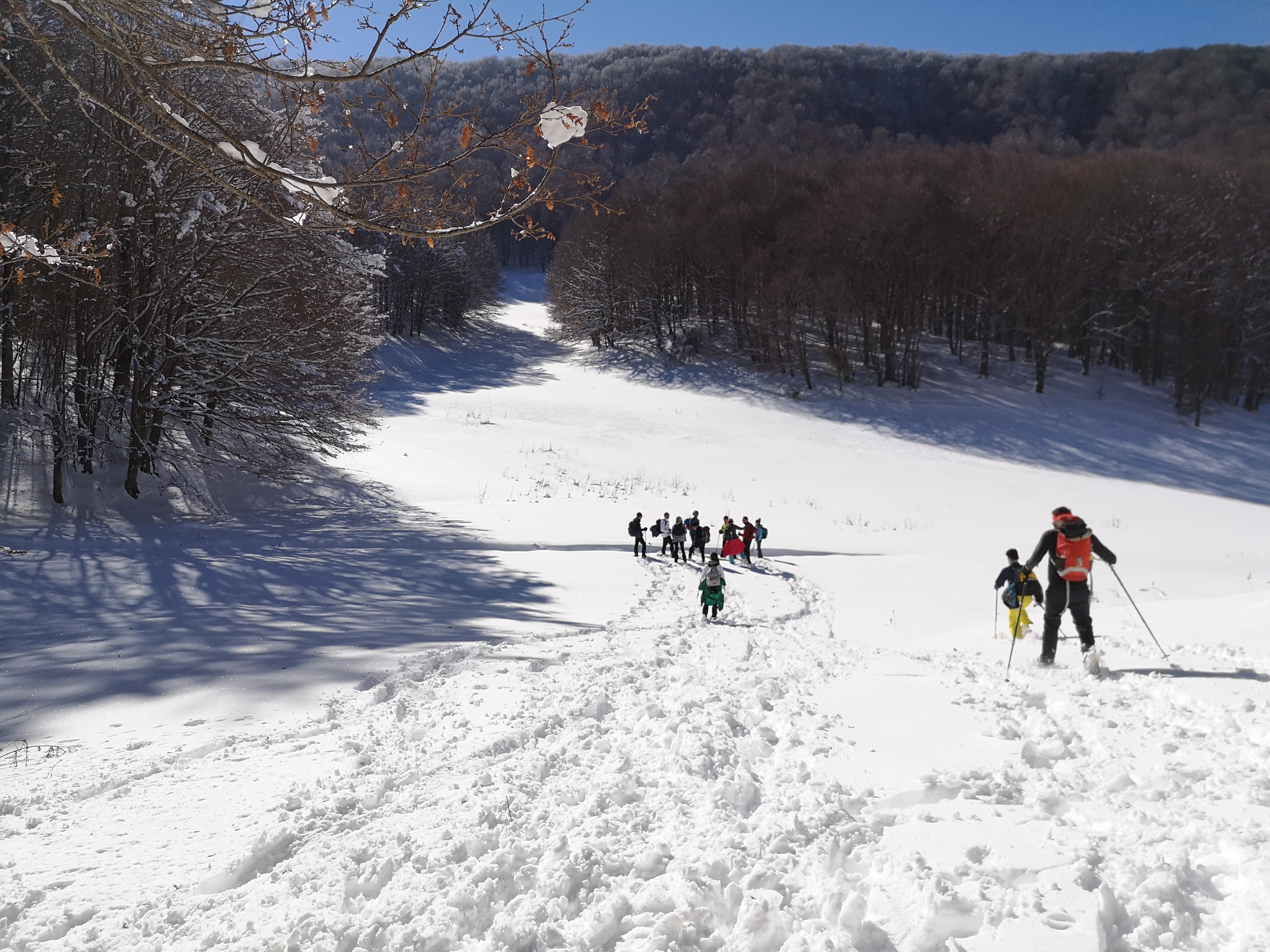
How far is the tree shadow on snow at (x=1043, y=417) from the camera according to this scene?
107 feet

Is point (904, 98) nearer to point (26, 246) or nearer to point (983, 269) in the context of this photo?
point (983, 269)

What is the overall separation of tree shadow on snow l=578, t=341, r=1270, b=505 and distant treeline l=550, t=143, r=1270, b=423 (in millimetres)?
1367

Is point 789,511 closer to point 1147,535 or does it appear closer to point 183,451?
point 1147,535

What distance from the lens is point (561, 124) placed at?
2.94 meters

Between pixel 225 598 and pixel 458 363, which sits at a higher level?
pixel 458 363

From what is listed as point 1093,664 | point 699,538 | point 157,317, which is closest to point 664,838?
point 1093,664

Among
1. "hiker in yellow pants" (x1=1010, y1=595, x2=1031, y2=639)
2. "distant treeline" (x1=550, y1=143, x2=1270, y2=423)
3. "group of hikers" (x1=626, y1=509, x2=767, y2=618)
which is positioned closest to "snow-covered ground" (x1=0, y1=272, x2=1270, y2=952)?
"hiker in yellow pants" (x1=1010, y1=595, x2=1031, y2=639)

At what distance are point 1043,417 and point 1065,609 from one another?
35.1m

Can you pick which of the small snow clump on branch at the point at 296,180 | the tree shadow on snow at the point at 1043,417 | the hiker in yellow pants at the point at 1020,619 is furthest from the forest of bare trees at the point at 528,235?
the hiker in yellow pants at the point at 1020,619

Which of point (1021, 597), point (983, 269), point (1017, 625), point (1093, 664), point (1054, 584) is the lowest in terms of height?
point (1017, 625)

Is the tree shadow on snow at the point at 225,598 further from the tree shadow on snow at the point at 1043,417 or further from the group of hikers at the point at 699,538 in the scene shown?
the tree shadow on snow at the point at 1043,417

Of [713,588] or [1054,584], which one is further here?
[713,588]

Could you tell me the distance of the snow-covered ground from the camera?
122 inches

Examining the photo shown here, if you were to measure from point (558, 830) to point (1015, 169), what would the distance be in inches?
2288
